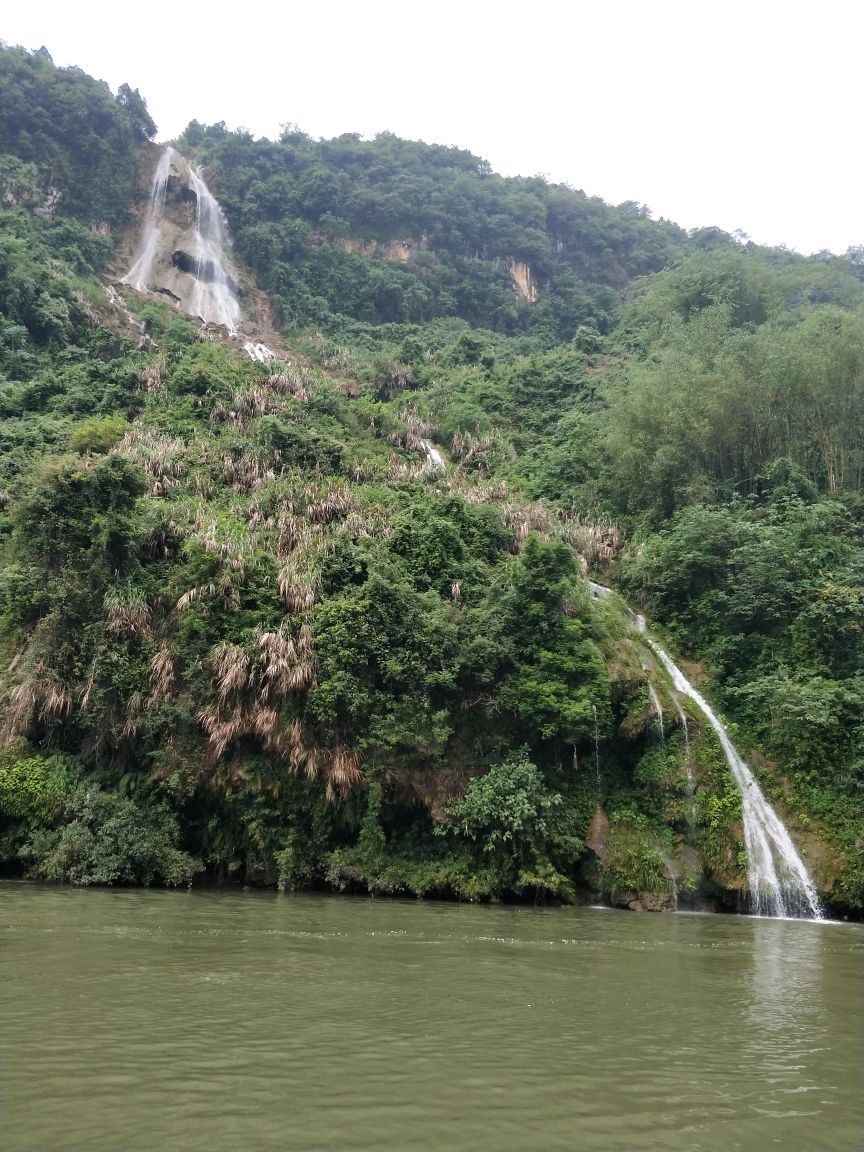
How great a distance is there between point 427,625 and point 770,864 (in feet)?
29.8

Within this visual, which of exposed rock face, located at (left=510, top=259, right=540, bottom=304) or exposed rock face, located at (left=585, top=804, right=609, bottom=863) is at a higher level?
exposed rock face, located at (left=510, top=259, right=540, bottom=304)

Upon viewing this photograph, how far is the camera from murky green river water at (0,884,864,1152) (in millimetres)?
4508

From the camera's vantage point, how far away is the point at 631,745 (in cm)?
Answer: 1919

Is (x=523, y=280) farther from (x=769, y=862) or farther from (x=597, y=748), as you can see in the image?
(x=769, y=862)

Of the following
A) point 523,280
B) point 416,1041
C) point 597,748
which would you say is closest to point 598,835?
point 597,748

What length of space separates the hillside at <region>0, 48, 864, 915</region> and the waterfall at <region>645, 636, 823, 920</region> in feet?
0.89

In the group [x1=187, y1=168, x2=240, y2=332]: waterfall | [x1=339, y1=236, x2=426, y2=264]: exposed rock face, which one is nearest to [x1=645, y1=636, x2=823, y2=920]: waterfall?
[x1=187, y1=168, x2=240, y2=332]: waterfall

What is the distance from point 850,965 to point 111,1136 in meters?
9.87

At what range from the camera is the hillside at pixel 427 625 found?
1708 cm

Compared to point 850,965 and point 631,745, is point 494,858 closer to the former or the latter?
point 631,745

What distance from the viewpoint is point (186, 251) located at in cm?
5841

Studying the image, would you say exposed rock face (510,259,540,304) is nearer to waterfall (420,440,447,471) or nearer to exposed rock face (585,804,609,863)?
waterfall (420,440,447,471)

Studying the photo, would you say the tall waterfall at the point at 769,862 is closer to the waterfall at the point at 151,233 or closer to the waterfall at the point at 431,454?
the waterfall at the point at 431,454

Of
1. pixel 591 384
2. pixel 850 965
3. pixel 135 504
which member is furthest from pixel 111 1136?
pixel 591 384
